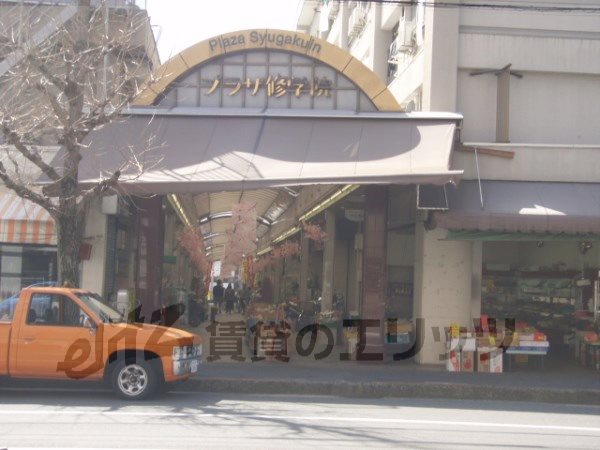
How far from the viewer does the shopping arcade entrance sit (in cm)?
1503

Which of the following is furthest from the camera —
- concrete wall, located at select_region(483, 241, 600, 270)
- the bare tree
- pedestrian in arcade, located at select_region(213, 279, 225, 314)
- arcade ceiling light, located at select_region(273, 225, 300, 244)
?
pedestrian in arcade, located at select_region(213, 279, 225, 314)

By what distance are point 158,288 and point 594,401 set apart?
9229 mm

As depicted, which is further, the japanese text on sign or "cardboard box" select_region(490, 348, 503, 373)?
the japanese text on sign

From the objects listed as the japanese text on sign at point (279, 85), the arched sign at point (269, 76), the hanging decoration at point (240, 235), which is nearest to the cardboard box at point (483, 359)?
the arched sign at point (269, 76)

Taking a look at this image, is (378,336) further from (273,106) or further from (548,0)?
(548,0)

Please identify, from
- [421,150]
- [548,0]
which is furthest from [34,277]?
[548,0]

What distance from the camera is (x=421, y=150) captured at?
15875 millimetres

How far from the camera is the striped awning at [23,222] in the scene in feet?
54.0

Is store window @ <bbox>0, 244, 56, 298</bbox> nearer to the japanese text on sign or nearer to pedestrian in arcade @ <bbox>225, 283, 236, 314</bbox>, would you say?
the japanese text on sign

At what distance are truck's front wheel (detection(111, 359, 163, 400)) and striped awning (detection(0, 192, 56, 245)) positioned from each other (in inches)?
215

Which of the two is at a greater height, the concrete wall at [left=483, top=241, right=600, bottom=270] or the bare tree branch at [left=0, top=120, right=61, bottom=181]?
the bare tree branch at [left=0, top=120, right=61, bottom=181]

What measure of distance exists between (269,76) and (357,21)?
12.7 metres

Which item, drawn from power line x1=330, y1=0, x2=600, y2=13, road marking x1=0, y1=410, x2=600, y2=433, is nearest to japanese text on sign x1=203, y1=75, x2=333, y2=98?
power line x1=330, y1=0, x2=600, y2=13

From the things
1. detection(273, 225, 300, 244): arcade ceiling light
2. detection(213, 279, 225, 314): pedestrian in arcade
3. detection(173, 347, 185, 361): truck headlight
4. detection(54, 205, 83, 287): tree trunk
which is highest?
detection(273, 225, 300, 244): arcade ceiling light
